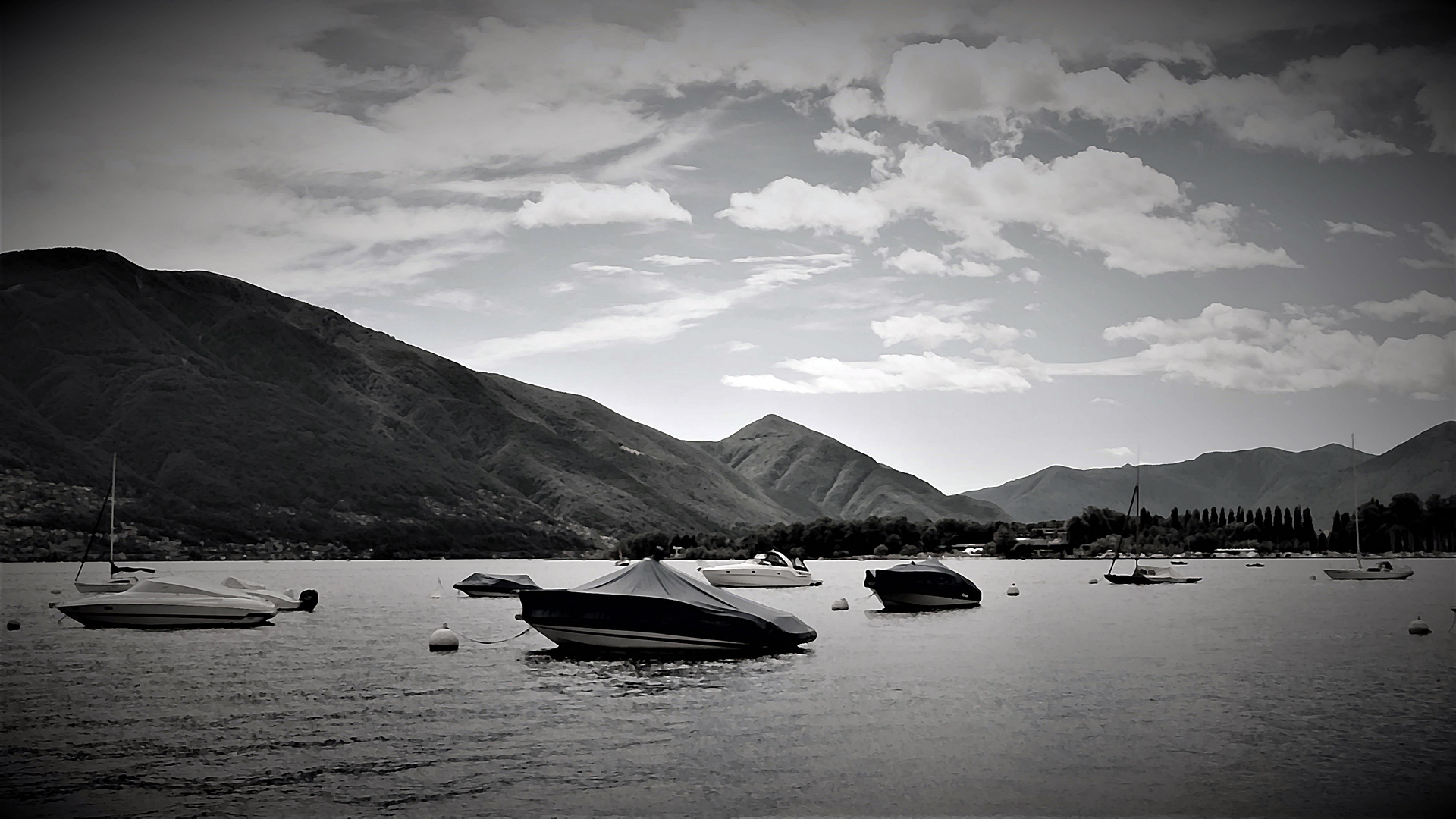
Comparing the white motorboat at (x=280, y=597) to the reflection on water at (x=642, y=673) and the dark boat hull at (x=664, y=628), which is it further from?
the dark boat hull at (x=664, y=628)

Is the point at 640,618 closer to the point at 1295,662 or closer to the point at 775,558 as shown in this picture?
the point at 1295,662

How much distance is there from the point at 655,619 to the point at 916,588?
36005 millimetres

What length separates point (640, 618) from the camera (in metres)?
→ 34.5

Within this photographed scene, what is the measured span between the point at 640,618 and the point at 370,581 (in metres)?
90.5

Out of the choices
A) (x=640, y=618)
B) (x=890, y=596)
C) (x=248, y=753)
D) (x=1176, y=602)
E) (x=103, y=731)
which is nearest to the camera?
(x=248, y=753)

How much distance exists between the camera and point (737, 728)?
2173cm

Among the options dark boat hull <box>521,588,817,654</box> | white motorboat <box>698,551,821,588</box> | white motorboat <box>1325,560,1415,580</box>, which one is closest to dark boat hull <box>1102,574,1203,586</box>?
white motorboat <box>1325,560,1415,580</box>

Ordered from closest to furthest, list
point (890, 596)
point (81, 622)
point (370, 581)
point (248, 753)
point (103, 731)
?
point (248, 753) → point (103, 731) → point (81, 622) → point (890, 596) → point (370, 581)

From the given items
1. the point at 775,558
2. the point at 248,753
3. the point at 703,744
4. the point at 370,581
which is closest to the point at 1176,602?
the point at 775,558

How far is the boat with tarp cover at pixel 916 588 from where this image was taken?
66.8 meters

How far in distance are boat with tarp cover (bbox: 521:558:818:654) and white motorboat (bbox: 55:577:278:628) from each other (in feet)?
63.4

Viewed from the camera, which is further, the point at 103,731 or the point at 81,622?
the point at 81,622

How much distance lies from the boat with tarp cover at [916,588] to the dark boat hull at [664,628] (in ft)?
106

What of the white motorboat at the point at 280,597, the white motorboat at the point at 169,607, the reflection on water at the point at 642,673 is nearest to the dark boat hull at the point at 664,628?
the reflection on water at the point at 642,673
